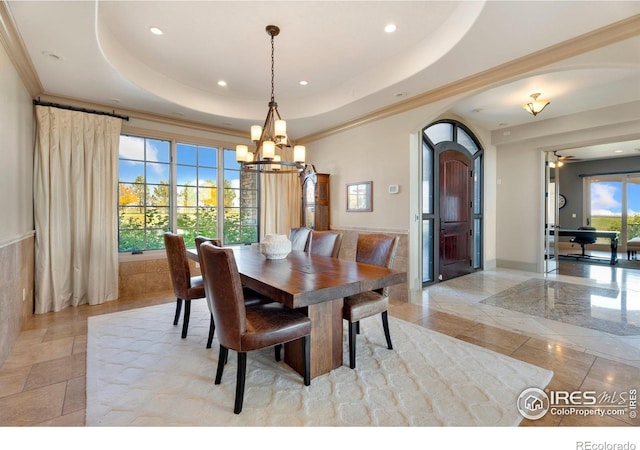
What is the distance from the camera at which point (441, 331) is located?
2961mm

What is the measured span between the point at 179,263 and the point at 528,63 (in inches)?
154

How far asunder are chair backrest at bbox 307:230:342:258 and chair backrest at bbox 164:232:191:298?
1397 mm

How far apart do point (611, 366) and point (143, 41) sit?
16.7 ft

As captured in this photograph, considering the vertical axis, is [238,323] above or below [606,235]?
below

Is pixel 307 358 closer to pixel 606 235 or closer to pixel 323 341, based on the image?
pixel 323 341

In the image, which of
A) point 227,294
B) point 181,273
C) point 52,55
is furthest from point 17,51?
point 227,294

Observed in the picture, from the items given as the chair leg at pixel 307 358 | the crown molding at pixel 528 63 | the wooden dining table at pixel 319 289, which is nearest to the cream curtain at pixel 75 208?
the wooden dining table at pixel 319 289

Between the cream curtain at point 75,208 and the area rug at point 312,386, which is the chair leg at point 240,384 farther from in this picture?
the cream curtain at point 75,208

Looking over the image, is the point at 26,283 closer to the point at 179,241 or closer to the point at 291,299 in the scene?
the point at 179,241

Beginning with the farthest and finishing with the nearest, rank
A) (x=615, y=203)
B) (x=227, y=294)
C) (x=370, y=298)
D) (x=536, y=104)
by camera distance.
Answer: (x=615, y=203), (x=536, y=104), (x=370, y=298), (x=227, y=294)

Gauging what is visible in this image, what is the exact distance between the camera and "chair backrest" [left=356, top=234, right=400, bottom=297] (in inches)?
109

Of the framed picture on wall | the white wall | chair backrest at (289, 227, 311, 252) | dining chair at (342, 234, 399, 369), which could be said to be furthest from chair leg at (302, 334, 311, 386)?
the framed picture on wall

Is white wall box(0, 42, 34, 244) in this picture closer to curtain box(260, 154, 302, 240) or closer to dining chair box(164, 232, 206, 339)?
dining chair box(164, 232, 206, 339)

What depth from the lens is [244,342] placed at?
1.78 metres
